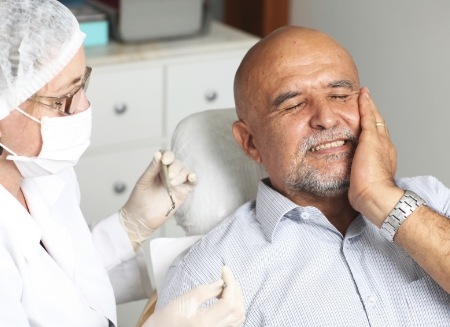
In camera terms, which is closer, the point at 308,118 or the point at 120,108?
the point at 308,118

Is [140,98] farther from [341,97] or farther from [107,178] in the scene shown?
[341,97]

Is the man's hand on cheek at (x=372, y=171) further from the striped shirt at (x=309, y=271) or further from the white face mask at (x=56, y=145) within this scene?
the white face mask at (x=56, y=145)

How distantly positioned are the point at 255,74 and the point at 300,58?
0.11 metres

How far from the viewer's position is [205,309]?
4.74 ft

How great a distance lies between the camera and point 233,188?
2053 mm

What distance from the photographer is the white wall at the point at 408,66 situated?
2729 millimetres

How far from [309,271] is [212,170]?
0.40 meters

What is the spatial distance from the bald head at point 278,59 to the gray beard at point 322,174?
0.15 meters

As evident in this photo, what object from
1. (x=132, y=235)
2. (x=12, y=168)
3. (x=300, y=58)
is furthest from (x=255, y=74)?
(x=12, y=168)

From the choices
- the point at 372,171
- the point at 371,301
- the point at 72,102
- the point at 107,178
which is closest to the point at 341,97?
the point at 372,171

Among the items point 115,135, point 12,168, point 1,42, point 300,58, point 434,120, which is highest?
point 1,42

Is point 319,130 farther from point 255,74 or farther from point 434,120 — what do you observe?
point 434,120

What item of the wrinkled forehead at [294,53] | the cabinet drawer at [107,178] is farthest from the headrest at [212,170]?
the cabinet drawer at [107,178]

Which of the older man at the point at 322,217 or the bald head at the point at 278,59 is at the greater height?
the bald head at the point at 278,59
